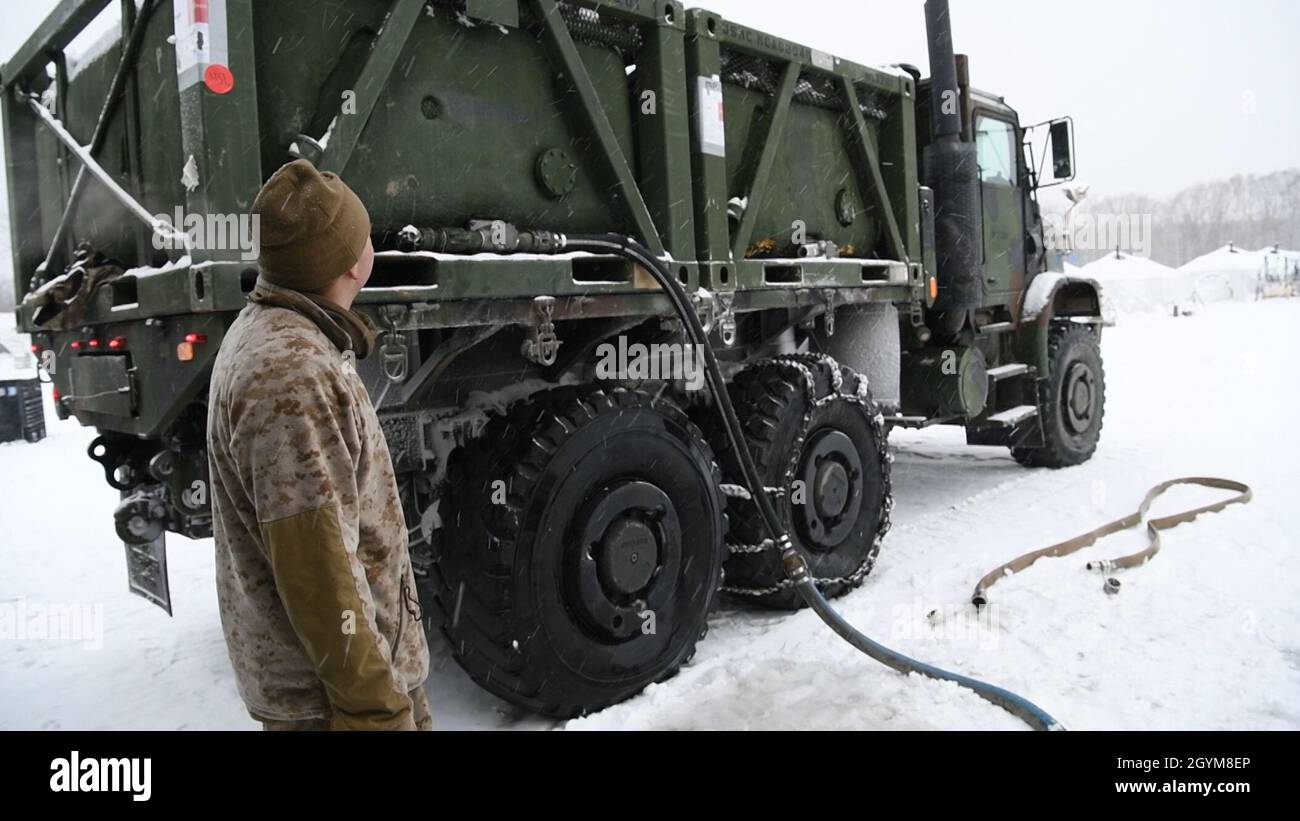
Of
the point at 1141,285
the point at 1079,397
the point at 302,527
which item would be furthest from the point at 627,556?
the point at 1141,285

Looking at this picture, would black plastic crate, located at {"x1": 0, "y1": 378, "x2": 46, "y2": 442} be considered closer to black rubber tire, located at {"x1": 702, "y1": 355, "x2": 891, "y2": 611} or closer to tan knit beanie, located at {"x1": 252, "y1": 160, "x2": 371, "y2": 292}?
black rubber tire, located at {"x1": 702, "y1": 355, "x2": 891, "y2": 611}

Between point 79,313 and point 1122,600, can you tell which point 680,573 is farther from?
point 79,313

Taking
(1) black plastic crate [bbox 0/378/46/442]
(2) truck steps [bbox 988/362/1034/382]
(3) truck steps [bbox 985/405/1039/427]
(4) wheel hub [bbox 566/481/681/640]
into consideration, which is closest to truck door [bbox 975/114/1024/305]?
(2) truck steps [bbox 988/362/1034/382]

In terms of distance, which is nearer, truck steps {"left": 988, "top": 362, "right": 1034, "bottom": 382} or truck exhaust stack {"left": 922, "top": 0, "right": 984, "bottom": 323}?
truck exhaust stack {"left": 922, "top": 0, "right": 984, "bottom": 323}

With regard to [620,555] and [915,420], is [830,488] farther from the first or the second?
[915,420]

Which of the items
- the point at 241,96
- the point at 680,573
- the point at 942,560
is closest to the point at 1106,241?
the point at 942,560

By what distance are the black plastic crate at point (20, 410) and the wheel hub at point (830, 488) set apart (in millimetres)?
10169

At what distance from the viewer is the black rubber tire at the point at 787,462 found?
14.4ft

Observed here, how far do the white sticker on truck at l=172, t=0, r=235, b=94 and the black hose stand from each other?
128 centimetres

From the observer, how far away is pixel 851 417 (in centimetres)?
492

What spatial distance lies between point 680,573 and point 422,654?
6.09ft

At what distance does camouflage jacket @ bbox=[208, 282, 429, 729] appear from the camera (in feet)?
5.28

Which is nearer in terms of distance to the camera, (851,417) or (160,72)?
(160,72)

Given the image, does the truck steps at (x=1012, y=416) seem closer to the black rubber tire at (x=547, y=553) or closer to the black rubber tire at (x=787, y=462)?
the black rubber tire at (x=787, y=462)
